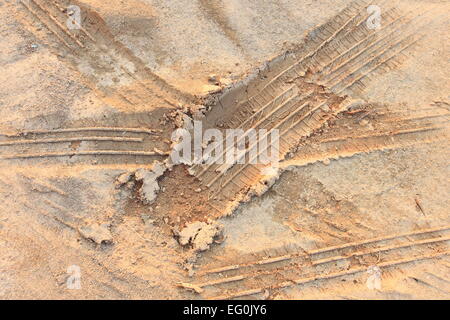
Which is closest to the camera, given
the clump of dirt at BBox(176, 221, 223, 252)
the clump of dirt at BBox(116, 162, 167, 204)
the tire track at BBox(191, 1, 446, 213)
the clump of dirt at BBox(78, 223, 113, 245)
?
the clump of dirt at BBox(78, 223, 113, 245)

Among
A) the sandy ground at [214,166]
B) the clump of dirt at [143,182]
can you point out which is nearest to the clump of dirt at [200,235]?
the sandy ground at [214,166]

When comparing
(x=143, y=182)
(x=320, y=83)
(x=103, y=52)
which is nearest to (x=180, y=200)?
(x=143, y=182)

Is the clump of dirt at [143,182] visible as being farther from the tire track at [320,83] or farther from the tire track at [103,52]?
the tire track at [103,52]

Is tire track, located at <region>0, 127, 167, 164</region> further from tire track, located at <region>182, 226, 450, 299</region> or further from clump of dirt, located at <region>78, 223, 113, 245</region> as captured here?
tire track, located at <region>182, 226, 450, 299</region>

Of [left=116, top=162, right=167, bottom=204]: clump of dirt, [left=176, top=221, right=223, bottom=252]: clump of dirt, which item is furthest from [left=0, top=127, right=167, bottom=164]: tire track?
[left=176, top=221, right=223, bottom=252]: clump of dirt

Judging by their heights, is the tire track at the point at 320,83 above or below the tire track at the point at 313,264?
above

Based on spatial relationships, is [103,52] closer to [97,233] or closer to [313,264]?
[97,233]

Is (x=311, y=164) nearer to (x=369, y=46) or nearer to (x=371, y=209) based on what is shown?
(x=371, y=209)

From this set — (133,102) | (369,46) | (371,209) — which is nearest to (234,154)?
(133,102)
